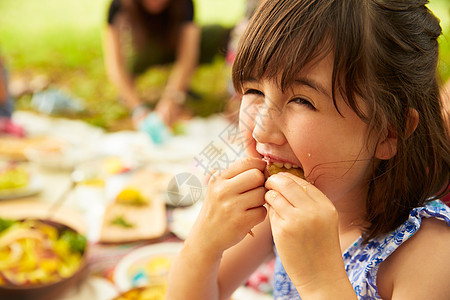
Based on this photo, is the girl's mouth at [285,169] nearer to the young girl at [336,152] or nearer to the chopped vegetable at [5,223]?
the young girl at [336,152]

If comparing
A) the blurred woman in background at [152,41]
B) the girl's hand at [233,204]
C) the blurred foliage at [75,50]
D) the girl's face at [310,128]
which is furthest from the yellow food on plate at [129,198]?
the blurred foliage at [75,50]

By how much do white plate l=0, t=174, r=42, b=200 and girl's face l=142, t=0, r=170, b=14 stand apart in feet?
7.17

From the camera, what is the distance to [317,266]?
90 cm

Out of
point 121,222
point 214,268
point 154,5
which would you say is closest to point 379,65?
point 214,268

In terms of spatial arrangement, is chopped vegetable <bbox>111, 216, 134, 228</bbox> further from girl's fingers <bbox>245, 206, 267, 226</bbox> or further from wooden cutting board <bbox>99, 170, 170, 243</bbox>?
girl's fingers <bbox>245, 206, 267, 226</bbox>

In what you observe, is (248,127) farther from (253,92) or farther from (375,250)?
(375,250)

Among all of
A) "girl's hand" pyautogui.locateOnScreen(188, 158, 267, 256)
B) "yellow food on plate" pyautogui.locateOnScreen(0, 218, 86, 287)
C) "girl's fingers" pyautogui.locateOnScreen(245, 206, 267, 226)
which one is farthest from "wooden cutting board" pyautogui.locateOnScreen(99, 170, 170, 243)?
"girl's fingers" pyautogui.locateOnScreen(245, 206, 267, 226)

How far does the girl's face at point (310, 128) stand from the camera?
0.94 m

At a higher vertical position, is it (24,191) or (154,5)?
(154,5)

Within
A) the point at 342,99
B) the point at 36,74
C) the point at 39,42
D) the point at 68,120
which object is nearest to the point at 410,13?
the point at 342,99

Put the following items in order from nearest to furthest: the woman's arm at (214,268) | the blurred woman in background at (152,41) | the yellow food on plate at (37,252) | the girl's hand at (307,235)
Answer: the girl's hand at (307,235) < the woman's arm at (214,268) < the yellow food on plate at (37,252) < the blurred woman in background at (152,41)

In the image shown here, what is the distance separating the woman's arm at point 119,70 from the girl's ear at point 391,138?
3.40 metres

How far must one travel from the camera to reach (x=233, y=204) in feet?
3.26

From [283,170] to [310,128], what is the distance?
126 mm
